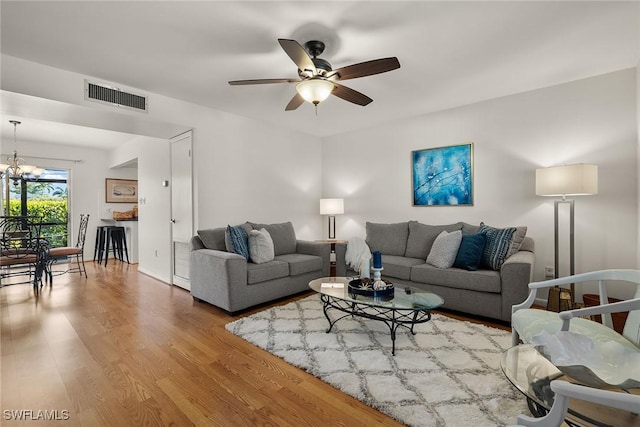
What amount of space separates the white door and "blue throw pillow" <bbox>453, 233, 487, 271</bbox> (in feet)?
10.9

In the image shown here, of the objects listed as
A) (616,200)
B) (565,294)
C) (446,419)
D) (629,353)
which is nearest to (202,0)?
(446,419)

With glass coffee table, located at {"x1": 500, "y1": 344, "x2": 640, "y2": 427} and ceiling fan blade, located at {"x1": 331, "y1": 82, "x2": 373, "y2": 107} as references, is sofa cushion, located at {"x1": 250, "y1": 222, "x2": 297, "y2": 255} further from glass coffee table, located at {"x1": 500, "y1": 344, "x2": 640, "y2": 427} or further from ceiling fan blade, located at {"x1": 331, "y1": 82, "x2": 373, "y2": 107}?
glass coffee table, located at {"x1": 500, "y1": 344, "x2": 640, "y2": 427}

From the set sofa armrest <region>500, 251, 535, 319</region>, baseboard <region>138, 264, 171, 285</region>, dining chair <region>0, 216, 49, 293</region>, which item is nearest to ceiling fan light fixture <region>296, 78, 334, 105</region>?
sofa armrest <region>500, 251, 535, 319</region>

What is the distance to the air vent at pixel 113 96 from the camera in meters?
2.96

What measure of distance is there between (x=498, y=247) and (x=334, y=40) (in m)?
2.48

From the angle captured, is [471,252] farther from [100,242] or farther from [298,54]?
[100,242]

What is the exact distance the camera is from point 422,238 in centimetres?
377

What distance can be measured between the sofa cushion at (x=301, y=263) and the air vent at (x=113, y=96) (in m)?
2.36

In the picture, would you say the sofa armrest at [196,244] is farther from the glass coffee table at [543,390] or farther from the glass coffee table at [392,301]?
the glass coffee table at [543,390]

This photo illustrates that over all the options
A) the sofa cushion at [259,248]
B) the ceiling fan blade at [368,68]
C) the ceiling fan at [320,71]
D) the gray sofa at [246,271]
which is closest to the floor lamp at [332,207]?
the gray sofa at [246,271]

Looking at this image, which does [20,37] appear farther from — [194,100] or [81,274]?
[81,274]

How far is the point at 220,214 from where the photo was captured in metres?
4.14

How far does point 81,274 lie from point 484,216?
636 cm

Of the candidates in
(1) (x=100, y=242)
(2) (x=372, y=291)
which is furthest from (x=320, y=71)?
(1) (x=100, y=242)
